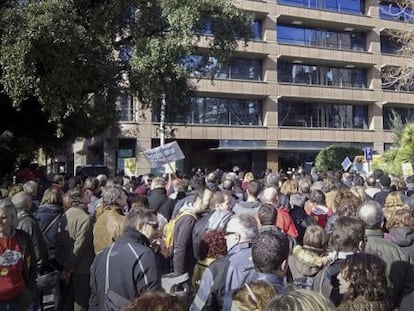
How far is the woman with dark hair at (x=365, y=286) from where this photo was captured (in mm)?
3215

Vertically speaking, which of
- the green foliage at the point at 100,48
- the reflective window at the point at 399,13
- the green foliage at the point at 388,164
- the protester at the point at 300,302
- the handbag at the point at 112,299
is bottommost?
the handbag at the point at 112,299

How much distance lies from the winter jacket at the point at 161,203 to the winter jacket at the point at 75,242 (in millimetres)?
2363

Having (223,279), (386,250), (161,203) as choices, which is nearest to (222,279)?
(223,279)

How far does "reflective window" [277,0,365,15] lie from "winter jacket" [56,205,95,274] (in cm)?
3920

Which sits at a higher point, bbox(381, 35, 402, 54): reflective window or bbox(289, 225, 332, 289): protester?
bbox(381, 35, 402, 54): reflective window

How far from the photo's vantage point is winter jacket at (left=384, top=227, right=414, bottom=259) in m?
4.86

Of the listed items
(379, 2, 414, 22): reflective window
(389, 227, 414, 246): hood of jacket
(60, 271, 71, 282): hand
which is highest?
(379, 2, 414, 22): reflective window

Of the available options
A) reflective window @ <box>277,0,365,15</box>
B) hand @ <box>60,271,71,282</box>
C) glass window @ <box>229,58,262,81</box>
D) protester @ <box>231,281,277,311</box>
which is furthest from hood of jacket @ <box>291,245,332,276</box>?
reflective window @ <box>277,0,365,15</box>

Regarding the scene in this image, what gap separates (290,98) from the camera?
144 ft

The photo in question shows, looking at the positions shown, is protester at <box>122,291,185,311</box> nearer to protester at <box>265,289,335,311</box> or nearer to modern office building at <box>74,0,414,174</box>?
protester at <box>265,289,335,311</box>

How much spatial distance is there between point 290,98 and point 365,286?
41352 mm

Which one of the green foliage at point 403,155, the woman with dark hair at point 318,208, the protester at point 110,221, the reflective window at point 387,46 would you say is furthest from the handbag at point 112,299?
the reflective window at point 387,46

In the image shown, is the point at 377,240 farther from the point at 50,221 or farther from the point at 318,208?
the point at 50,221

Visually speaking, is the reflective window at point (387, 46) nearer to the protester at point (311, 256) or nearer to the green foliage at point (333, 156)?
the green foliage at point (333, 156)
